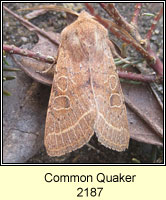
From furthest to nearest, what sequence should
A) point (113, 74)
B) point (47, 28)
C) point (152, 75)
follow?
point (47, 28) < point (152, 75) < point (113, 74)

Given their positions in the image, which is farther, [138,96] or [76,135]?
[138,96]

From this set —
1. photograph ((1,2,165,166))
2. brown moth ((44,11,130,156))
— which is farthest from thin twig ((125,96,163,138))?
brown moth ((44,11,130,156))

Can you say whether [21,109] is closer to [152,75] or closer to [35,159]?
[35,159]

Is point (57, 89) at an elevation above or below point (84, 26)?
below

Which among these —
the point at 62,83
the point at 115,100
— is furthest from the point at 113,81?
the point at 62,83

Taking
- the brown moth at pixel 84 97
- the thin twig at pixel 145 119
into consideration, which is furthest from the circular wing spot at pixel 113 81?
the thin twig at pixel 145 119

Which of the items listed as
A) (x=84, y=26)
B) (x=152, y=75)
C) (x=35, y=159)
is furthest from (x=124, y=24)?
(x=35, y=159)
